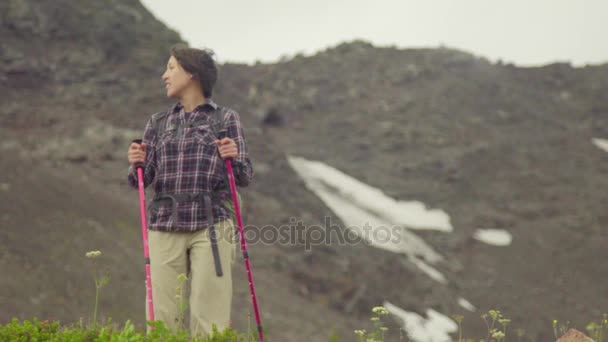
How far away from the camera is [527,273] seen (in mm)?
35156

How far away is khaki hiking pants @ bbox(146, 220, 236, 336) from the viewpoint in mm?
4848

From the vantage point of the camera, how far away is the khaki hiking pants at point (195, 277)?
4848 millimetres

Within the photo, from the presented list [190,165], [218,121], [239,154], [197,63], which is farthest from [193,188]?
[197,63]

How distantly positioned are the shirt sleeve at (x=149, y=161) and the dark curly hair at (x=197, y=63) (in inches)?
21.1

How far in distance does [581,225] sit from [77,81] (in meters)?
31.4

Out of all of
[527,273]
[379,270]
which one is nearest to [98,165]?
[379,270]

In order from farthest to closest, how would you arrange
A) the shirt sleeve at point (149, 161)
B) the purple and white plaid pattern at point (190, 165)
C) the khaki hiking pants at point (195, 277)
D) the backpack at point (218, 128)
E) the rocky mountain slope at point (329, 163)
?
the rocky mountain slope at point (329, 163) < the shirt sleeve at point (149, 161) < the backpack at point (218, 128) < the purple and white plaid pattern at point (190, 165) < the khaki hiking pants at point (195, 277)

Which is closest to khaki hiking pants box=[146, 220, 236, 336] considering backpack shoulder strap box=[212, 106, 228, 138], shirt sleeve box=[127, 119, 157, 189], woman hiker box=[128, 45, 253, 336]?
woman hiker box=[128, 45, 253, 336]

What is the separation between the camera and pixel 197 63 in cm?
537

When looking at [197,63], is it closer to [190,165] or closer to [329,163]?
[190,165]

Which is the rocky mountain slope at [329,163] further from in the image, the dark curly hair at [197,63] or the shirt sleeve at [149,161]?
the dark curly hair at [197,63]

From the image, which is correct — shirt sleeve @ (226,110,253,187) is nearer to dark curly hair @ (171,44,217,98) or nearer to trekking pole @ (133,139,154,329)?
dark curly hair @ (171,44,217,98)

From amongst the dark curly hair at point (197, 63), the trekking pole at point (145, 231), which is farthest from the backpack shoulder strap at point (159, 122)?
the dark curly hair at point (197, 63)

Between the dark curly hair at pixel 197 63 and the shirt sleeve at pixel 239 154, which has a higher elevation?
the dark curly hair at pixel 197 63
